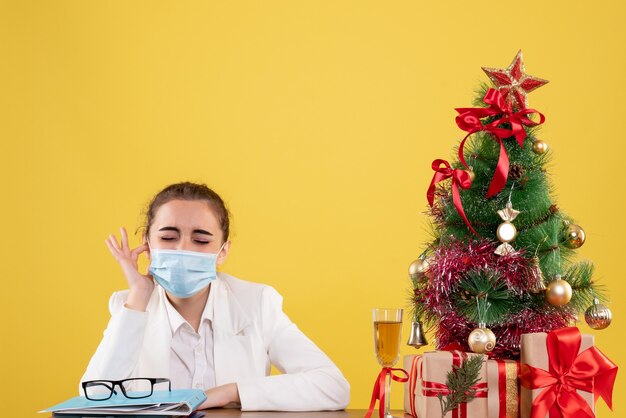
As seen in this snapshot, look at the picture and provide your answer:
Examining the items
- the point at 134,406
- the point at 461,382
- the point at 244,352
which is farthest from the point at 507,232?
the point at 244,352

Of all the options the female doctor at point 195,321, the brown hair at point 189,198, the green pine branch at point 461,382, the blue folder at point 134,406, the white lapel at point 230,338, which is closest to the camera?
the green pine branch at point 461,382

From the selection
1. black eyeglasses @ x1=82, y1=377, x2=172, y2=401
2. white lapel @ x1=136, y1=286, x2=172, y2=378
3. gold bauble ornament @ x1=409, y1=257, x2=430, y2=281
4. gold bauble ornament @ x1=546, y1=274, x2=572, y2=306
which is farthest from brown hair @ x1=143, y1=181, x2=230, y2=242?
gold bauble ornament @ x1=546, y1=274, x2=572, y2=306

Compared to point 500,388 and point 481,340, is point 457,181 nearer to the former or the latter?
point 481,340

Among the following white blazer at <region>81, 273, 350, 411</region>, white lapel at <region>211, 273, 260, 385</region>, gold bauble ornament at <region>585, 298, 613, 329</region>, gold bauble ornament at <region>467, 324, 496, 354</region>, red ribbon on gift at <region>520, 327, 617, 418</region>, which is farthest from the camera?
white lapel at <region>211, 273, 260, 385</region>

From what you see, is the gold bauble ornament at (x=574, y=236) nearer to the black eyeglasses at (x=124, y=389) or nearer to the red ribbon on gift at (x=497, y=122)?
the red ribbon on gift at (x=497, y=122)

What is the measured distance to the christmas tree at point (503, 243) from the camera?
1.90m

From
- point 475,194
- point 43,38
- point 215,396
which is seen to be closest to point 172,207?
point 215,396

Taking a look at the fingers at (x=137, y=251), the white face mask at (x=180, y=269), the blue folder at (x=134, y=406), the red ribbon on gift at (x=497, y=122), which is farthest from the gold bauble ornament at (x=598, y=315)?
the fingers at (x=137, y=251)

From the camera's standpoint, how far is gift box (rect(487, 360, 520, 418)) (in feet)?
5.76

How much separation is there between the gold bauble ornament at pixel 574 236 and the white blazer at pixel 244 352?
744mm

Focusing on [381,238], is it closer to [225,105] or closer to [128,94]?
[225,105]

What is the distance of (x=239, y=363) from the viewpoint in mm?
2516

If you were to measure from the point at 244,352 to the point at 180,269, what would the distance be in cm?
34

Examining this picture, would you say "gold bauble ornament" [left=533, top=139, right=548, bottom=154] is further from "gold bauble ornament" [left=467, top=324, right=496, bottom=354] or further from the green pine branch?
the green pine branch
